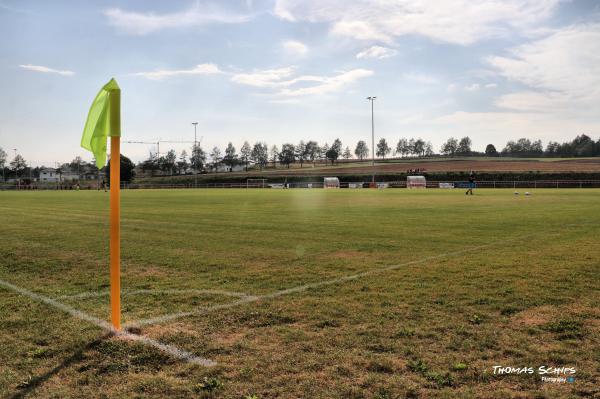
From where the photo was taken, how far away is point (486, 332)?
16.4 ft

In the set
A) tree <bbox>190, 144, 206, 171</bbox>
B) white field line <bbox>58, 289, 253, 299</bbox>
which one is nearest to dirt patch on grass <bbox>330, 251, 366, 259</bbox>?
white field line <bbox>58, 289, 253, 299</bbox>

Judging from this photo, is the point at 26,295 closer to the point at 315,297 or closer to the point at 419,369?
the point at 315,297

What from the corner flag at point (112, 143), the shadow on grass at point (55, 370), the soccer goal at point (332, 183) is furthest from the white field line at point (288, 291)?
the soccer goal at point (332, 183)

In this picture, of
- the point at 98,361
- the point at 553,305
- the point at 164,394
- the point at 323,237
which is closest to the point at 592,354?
the point at 553,305

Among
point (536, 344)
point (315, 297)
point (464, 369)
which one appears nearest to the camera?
point (464, 369)

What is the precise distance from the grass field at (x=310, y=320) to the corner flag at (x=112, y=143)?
0.53m

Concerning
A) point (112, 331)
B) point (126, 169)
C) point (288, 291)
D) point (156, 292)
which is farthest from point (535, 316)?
point (126, 169)

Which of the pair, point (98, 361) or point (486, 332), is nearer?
point (98, 361)

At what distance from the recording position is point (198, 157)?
546 ft

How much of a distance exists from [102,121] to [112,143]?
37cm

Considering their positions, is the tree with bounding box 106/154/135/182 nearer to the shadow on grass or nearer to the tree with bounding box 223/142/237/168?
the tree with bounding box 223/142/237/168

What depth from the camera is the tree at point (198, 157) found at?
166275 mm

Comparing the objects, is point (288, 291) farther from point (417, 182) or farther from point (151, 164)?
point (151, 164)

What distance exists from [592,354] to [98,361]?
15.1 ft
